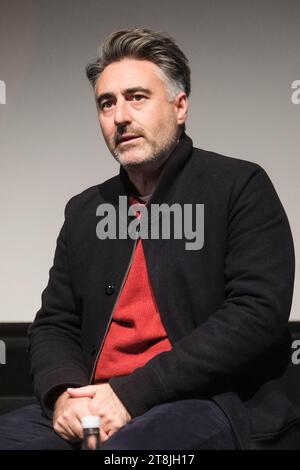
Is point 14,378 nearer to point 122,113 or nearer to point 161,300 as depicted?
point 161,300

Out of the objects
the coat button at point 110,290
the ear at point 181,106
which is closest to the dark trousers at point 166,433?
the coat button at point 110,290

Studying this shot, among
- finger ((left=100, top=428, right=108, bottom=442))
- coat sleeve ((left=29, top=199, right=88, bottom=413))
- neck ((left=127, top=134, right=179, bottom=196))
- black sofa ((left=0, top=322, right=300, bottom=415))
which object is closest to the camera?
finger ((left=100, top=428, right=108, bottom=442))

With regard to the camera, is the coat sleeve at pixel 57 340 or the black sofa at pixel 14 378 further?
the black sofa at pixel 14 378

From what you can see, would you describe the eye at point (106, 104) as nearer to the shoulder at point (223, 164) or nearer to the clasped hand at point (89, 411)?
the shoulder at point (223, 164)

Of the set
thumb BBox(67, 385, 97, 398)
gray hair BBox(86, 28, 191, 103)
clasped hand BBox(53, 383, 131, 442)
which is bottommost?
clasped hand BBox(53, 383, 131, 442)

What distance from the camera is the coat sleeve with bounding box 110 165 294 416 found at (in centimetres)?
209

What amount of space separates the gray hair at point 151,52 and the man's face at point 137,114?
0.6 inches

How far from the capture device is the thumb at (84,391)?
7.03 ft

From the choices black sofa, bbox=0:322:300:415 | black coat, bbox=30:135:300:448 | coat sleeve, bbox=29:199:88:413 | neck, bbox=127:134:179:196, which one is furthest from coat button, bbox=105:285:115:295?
black sofa, bbox=0:322:300:415

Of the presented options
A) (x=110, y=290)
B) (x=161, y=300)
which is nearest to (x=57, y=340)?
(x=110, y=290)

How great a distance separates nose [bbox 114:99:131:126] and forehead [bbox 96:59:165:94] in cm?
4

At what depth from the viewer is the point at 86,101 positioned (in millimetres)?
3059

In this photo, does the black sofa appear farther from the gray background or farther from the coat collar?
the coat collar

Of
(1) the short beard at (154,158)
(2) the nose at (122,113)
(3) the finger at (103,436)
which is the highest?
(2) the nose at (122,113)
